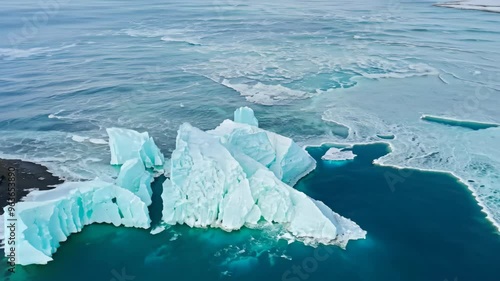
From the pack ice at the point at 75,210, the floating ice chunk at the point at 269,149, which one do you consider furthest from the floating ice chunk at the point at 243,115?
the pack ice at the point at 75,210

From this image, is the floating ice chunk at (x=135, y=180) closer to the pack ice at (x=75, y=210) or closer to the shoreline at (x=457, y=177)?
the pack ice at (x=75, y=210)

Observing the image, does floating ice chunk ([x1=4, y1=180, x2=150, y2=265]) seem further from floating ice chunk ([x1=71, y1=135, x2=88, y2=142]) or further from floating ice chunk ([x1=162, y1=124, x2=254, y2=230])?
floating ice chunk ([x1=71, y1=135, x2=88, y2=142])

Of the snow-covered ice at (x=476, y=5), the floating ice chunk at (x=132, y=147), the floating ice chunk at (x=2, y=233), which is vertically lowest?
the floating ice chunk at (x=2, y=233)

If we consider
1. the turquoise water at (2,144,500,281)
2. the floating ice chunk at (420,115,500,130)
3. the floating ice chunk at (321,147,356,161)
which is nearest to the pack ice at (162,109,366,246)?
the turquoise water at (2,144,500,281)

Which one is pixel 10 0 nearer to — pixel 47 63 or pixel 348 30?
pixel 47 63

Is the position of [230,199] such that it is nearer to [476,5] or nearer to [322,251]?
[322,251]

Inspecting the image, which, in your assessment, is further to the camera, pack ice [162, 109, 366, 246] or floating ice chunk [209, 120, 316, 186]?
floating ice chunk [209, 120, 316, 186]
